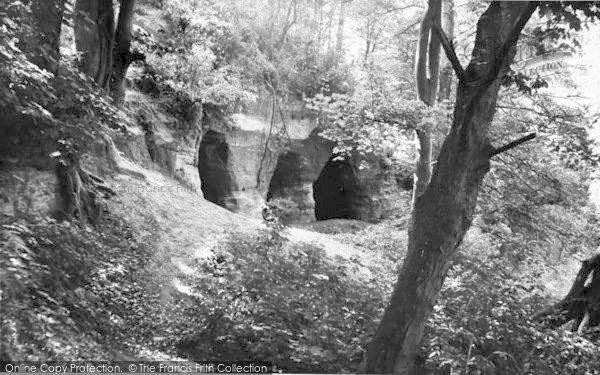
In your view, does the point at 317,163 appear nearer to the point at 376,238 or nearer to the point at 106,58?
the point at 376,238

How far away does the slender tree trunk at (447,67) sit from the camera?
11570 millimetres

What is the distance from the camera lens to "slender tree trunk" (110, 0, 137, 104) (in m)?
8.30

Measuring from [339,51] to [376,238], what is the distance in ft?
28.7

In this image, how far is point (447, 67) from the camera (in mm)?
14367

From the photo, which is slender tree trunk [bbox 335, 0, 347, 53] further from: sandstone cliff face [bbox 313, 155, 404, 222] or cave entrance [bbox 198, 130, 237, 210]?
cave entrance [bbox 198, 130, 237, 210]

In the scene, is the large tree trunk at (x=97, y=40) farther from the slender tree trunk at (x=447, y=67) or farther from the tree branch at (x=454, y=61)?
the slender tree trunk at (x=447, y=67)

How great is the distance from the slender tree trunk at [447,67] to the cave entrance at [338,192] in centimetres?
780

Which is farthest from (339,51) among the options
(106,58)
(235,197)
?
(106,58)

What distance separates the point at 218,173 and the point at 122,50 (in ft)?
28.9

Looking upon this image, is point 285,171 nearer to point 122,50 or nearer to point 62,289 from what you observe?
point 122,50

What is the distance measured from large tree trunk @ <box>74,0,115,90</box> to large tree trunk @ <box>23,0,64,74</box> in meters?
1.84

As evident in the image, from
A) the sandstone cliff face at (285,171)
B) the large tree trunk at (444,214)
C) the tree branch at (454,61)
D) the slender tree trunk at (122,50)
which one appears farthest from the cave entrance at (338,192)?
the large tree trunk at (444,214)

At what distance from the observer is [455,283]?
6.77 m

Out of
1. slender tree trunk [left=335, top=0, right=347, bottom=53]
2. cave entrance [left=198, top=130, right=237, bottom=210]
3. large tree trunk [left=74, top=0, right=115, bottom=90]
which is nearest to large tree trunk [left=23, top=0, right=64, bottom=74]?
large tree trunk [left=74, top=0, right=115, bottom=90]
